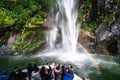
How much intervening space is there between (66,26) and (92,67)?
13247 millimetres

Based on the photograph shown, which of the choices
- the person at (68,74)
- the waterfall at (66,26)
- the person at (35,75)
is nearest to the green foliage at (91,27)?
the waterfall at (66,26)

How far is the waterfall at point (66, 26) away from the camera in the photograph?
3759cm

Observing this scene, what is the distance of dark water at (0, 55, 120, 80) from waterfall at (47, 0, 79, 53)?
4930 millimetres

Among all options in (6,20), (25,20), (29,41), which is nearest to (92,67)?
(29,41)

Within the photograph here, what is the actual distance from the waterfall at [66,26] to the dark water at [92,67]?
4930 millimetres

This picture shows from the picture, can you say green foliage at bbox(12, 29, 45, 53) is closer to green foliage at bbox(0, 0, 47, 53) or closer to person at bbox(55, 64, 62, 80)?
green foliage at bbox(0, 0, 47, 53)

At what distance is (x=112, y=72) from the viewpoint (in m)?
26.2

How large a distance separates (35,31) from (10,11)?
5.97 m

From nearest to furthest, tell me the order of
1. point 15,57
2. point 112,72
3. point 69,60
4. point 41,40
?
point 112,72 < point 69,60 < point 15,57 < point 41,40

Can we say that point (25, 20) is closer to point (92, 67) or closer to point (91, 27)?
point (91, 27)

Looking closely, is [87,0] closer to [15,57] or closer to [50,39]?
[50,39]

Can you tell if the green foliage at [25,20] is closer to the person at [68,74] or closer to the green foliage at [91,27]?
the green foliage at [91,27]

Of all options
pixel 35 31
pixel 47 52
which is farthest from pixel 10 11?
pixel 47 52

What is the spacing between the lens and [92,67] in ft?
93.2
